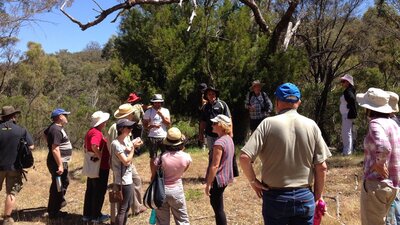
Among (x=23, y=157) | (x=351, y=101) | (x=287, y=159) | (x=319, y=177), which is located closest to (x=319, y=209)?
(x=319, y=177)

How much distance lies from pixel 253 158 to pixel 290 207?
462 millimetres

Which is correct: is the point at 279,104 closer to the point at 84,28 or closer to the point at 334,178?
the point at 334,178

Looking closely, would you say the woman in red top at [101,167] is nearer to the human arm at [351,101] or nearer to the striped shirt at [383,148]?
the striped shirt at [383,148]

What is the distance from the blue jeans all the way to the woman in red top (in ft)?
10.8

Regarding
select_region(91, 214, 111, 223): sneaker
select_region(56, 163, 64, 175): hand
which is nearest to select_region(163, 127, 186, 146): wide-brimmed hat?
select_region(91, 214, 111, 223): sneaker

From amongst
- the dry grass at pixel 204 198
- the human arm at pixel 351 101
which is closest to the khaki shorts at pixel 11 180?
the dry grass at pixel 204 198

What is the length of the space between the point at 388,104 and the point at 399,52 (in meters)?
22.7

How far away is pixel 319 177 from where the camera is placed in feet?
11.3

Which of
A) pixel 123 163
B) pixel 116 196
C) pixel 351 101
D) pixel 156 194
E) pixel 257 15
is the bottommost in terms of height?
pixel 116 196

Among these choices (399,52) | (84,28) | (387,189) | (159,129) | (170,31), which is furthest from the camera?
(399,52)

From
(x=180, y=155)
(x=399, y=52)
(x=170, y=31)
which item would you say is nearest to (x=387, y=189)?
(x=180, y=155)

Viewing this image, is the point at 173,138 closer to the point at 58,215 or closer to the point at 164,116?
the point at 164,116

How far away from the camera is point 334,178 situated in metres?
7.99

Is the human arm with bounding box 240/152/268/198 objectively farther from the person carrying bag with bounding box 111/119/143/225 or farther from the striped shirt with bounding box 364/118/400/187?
the person carrying bag with bounding box 111/119/143/225
